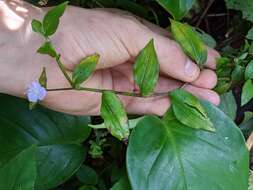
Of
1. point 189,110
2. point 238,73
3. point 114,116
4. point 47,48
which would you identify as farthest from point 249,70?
point 47,48

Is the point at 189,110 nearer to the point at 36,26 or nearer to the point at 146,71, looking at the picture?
the point at 146,71

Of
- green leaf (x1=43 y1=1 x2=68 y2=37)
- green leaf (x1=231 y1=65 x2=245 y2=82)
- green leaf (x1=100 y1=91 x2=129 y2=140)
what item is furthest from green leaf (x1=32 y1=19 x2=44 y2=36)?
green leaf (x1=231 y1=65 x2=245 y2=82)

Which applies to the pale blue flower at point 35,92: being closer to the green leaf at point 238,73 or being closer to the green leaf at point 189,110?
the green leaf at point 189,110

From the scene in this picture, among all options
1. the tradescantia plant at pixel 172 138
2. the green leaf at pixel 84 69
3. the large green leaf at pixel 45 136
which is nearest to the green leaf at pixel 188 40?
the tradescantia plant at pixel 172 138

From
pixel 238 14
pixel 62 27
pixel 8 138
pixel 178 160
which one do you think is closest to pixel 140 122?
pixel 178 160

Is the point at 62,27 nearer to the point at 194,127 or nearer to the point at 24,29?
the point at 24,29

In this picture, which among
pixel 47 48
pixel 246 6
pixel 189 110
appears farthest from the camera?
pixel 246 6
